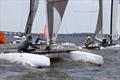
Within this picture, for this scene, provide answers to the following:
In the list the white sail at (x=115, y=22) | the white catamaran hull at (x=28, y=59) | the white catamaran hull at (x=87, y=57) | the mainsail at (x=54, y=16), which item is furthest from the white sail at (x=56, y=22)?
the white sail at (x=115, y=22)

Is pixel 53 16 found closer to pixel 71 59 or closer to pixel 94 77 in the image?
pixel 71 59

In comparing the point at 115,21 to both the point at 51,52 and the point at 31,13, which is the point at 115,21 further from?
the point at 51,52

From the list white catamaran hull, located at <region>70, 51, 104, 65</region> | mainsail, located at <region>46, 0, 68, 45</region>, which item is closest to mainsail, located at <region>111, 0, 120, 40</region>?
mainsail, located at <region>46, 0, 68, 45</region>

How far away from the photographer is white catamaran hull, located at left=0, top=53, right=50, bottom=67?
17.5 m

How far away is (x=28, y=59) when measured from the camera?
705 inches

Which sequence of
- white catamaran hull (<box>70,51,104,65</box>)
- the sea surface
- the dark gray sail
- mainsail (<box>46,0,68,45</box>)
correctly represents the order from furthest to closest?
the dark gray sail → mainsail (<box>46,0,68,45</box>) → white catamaran hull (<box>70,51,104,65</box>) → the sea surface

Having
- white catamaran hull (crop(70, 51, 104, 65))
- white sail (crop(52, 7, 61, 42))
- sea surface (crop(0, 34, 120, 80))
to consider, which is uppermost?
white sail (crop(52, 7, 61, 42))

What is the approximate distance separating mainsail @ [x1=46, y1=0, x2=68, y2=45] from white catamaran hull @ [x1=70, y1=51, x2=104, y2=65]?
1.72 m

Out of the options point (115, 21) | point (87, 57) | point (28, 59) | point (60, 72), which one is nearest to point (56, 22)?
point (87, 57)

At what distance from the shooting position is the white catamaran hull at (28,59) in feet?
57.4

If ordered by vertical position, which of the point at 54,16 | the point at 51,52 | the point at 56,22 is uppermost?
the point at 54,16

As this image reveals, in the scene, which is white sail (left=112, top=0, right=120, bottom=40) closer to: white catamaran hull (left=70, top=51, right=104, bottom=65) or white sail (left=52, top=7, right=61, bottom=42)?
white sail (left=52, top=7, right=61, bottom=42)

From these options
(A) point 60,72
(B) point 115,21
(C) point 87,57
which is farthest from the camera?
(B) point 115,21

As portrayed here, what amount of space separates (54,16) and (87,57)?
3886 millimetres
